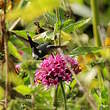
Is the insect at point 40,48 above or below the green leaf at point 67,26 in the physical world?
below

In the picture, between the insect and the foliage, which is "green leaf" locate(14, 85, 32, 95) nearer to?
the foliage

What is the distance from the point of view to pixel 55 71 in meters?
0.91

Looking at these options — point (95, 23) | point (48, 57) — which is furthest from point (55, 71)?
point (95, 23)

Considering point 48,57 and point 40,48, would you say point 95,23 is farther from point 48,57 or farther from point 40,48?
point 40,48

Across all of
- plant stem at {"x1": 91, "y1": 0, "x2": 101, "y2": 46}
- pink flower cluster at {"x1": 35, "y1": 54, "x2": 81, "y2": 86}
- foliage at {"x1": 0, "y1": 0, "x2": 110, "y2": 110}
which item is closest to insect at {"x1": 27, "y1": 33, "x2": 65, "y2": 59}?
foliage at {"x1": 0, "y1": 0, "x2": 110, "y2": 110}

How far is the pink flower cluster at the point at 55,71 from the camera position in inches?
35.1

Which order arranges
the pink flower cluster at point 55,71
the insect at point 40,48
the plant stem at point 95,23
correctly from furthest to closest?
the plant stem at point 95,23
the pink flower cluster at point 55,71
the insect at point 40,48

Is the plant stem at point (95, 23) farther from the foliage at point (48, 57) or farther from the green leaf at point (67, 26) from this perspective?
the green leaf at point (67, 26)

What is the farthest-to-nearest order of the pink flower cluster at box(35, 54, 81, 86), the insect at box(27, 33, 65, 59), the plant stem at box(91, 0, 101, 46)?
the plant stem at box(91, 0, 101, 46)
the pink flower cluster at box(35, 54, 81, 86)
the insect at box(27, 33, 65, 59)

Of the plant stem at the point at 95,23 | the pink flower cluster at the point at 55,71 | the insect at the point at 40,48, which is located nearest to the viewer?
the insect at the point at 40,48

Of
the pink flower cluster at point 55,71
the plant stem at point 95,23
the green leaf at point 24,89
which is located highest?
the plant stem at point 95,23

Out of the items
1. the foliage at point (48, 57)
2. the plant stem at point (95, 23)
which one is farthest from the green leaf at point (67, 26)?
the plant stem at point (95, 23)

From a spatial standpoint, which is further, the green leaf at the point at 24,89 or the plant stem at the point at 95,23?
the plant stem at the point at 95,23

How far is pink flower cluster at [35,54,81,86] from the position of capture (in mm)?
892
